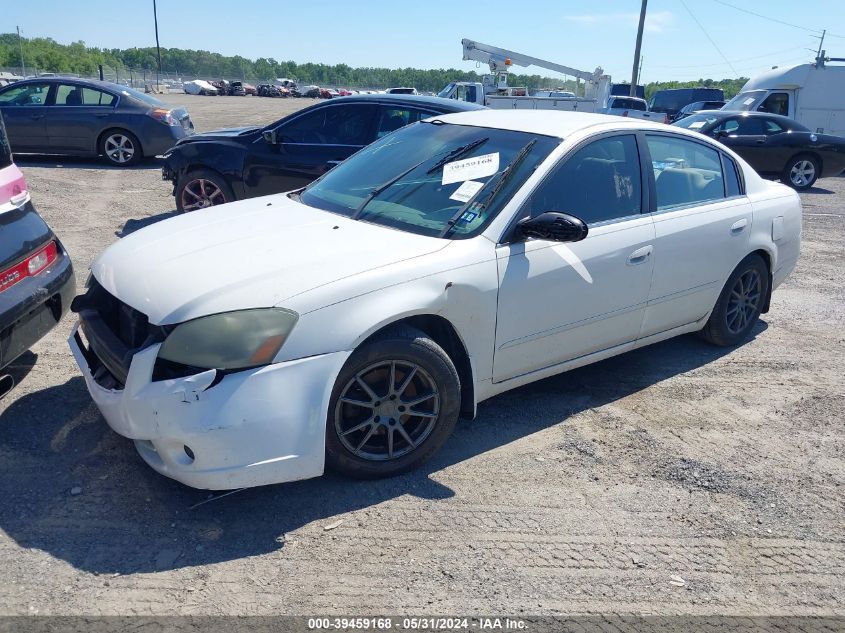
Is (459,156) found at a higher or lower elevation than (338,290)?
higher

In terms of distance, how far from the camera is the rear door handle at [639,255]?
170 inches

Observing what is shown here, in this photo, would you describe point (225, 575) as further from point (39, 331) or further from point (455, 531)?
point (39, 331)

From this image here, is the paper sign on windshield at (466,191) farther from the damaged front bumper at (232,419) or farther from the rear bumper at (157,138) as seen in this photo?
the rear bumper at (157,138)

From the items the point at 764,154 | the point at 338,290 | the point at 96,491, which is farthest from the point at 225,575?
the point at 764,154

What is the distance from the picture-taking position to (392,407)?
11.4ft

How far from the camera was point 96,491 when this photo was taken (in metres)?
3.38

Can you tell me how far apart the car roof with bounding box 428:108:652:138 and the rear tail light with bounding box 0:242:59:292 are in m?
2.56

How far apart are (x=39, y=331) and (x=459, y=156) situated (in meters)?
2.57

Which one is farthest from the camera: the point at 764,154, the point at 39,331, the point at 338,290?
the point at 764,154

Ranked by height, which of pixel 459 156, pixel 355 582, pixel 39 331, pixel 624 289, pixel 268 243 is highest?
pixel 459 156

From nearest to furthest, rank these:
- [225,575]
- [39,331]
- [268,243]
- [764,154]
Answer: [225,575]
[268,243]
[39,331]
[764,154]

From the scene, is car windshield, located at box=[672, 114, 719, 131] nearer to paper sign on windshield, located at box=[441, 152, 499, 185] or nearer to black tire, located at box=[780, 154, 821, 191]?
black tire, located at box=[780, 154, 821, 191]

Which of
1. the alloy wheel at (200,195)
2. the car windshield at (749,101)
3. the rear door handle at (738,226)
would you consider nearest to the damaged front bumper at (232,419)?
the rear door handle at (738,226)

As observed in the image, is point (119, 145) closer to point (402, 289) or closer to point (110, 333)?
point (110, 333)
